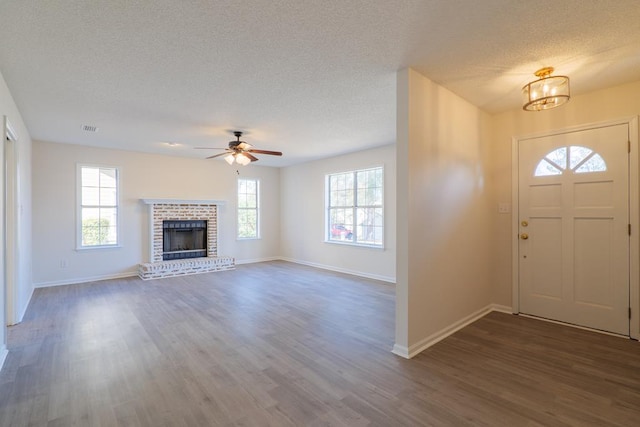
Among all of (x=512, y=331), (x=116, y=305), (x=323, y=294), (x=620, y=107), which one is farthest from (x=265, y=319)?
(x=620, y=107)

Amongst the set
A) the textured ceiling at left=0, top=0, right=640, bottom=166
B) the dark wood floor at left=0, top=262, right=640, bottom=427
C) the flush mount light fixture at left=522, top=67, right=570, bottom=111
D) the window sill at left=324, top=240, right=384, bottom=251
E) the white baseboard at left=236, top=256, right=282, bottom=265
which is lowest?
the dark wood floor at left=0, top=262, right=640, bottom=427

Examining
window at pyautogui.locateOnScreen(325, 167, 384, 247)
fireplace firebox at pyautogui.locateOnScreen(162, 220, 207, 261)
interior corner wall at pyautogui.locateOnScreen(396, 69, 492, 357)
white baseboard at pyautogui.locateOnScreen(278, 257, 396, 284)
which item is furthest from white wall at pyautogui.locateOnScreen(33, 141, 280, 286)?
interior corner wall at pyautogui.locateOnScreen(396, 69, 492, 357)

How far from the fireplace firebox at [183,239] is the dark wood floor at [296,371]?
8.69 feet

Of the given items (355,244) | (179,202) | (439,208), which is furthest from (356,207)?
(179,202)

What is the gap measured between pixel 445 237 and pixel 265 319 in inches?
90.0

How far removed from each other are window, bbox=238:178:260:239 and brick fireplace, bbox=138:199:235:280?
707mm

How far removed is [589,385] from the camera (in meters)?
2.28

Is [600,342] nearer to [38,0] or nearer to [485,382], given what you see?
[485,382]

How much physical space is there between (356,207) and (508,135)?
320cm

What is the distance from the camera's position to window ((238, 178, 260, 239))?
7.94 meters

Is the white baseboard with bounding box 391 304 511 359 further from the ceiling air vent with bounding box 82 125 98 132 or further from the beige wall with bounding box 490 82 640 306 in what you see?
the ceiling air vent with bounding box 82 125 98 132

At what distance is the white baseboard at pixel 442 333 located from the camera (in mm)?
2761

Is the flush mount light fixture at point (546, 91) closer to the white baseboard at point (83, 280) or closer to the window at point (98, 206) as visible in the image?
the window at point (98, 206)

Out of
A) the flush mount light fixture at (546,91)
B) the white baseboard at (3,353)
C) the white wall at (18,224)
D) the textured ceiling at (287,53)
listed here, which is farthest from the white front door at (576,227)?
the white wall at (18,224)
